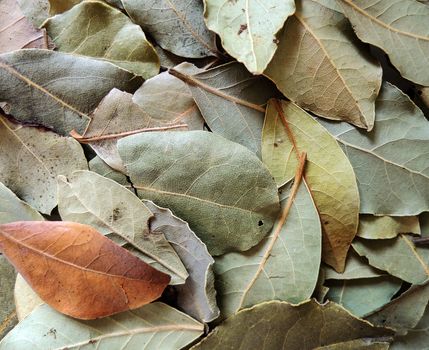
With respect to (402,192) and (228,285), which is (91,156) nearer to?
(228,285)

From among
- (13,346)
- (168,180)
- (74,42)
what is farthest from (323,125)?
(13,346)

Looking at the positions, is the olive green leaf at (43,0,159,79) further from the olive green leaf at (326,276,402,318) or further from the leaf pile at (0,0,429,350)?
the olive green leaf at (326,276,402,318)

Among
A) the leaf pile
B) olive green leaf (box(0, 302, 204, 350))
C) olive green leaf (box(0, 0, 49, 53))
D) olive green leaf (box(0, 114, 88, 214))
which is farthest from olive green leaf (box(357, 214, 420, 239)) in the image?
olive green leaf (box(0, 0, 49, 53))

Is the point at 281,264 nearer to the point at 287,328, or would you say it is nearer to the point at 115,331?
the point at 287,328

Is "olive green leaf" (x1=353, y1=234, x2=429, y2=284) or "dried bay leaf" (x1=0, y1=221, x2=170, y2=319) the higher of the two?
"dried bay leaf" (x1=0, y1=221, x2=170, y2=319)

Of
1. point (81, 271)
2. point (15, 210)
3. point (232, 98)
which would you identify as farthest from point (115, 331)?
point (232, 98)

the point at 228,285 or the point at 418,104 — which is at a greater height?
the point at 418,104
